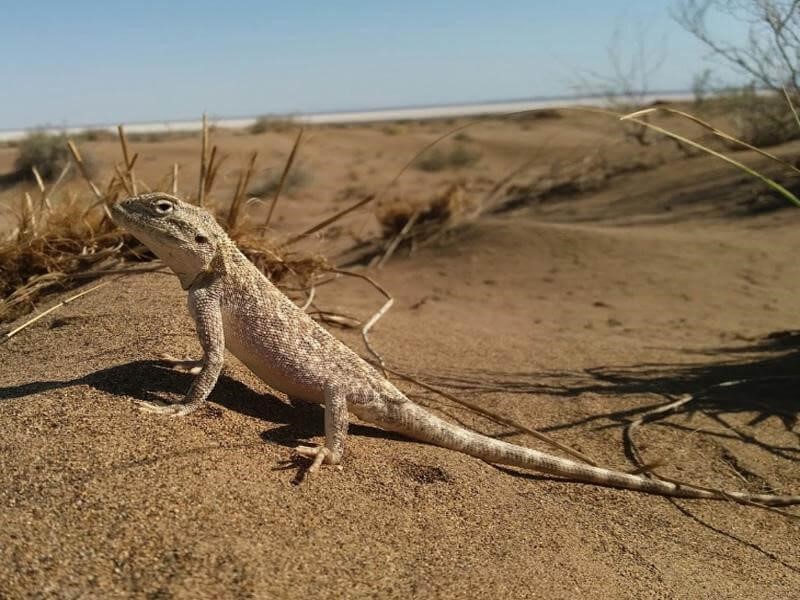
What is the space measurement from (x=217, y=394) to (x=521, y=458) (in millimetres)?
1543

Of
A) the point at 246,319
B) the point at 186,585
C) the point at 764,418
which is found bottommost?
the point at 764,418

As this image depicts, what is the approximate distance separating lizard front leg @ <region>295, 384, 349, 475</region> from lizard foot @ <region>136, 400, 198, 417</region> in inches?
20.3

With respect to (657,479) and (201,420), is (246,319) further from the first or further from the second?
→ (657,479)

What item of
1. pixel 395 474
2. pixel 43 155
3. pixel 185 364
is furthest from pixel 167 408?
pixel 43 155

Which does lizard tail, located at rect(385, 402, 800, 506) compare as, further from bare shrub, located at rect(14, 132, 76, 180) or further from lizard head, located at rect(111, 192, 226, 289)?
bare shrub, located at rect(14, 132, 76, 180)

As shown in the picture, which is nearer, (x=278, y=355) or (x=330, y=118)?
(x=278, y=355)

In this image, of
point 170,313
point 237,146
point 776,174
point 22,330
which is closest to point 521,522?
point 170,313

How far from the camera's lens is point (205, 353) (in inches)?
124

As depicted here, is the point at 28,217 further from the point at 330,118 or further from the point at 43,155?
the point at 330,118

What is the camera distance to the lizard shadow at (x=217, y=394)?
3.15 meters

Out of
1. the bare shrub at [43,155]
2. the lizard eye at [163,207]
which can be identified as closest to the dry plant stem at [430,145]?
the lizard eye at [163,207]

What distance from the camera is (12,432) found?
2721mm

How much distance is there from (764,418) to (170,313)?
12.4ft

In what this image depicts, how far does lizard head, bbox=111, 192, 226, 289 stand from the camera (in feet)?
10.2
